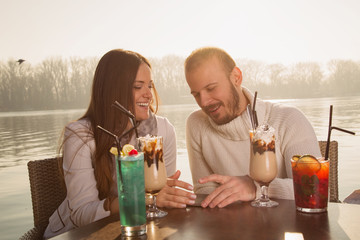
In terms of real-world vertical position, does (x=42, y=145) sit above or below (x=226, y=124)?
below

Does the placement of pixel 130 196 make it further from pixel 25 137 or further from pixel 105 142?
pixel 25 137

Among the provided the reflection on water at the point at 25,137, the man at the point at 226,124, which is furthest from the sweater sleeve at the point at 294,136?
the reflection on water at the point at 25,137

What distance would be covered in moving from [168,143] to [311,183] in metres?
1.21

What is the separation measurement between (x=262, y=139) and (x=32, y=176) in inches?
46.1

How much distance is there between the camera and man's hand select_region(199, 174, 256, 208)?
148 cm

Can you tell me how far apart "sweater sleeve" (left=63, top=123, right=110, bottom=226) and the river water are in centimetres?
174

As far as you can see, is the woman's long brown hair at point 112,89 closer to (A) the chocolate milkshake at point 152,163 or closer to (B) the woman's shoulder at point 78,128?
(B) the woman's shoulder at point 78,128

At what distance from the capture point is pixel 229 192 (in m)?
1.52

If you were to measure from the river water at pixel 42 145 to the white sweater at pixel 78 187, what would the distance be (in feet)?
5.66

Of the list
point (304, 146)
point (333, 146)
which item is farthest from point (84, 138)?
point (333, 146)

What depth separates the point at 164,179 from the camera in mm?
1414

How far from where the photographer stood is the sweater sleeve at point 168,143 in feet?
7.67

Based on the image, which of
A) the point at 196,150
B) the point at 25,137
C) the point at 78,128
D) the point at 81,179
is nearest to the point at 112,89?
the point at 78,128

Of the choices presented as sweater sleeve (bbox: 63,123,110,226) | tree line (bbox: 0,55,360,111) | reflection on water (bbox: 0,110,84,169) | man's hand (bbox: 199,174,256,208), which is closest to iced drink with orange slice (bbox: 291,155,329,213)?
man's hand (bbox: 199,174,256,208)
